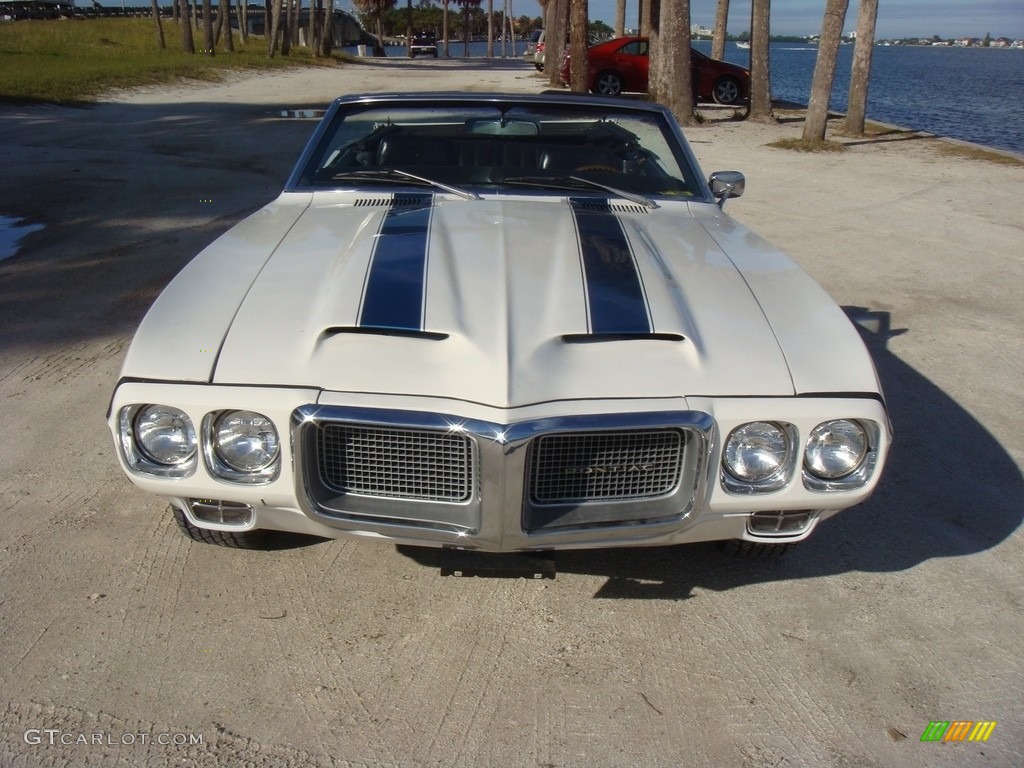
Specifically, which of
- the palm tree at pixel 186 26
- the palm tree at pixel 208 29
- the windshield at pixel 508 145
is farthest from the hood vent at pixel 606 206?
the palm tree at pixel 186 26

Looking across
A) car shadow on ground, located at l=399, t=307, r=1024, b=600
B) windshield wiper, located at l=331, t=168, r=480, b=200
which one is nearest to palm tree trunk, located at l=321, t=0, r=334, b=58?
windshield wiper, located at l=331, t=168, r=480, b=200

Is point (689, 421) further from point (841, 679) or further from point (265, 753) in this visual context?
point (265, 753)

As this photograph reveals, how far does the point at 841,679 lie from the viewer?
8.20 feet

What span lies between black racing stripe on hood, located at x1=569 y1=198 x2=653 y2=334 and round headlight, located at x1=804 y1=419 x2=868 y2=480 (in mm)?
533

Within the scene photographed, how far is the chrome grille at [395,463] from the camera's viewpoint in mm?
2271

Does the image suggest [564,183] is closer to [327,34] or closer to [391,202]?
[391,202]

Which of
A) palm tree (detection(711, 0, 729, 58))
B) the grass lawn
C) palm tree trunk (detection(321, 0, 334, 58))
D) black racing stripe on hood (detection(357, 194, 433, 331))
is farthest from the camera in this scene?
palm tree trunk (detection(321, 0, 334, 58))

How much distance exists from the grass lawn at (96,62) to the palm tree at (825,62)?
12.6 metres

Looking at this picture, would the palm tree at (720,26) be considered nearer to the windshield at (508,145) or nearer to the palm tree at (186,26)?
the palm tree at (186,26)

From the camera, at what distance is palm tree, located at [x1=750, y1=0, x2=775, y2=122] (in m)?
16.5

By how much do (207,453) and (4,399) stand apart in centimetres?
226

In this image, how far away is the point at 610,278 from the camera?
2.79 meters

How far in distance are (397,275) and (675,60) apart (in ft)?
47.3

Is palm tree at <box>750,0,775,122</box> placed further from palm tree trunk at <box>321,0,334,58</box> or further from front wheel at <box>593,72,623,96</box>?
palm tree trunk at <box>321,0,334,58</box>
